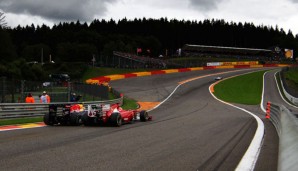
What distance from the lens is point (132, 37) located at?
160 meters

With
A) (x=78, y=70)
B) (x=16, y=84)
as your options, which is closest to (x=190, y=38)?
(x=78, y=70)

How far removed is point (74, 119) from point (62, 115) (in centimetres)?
46

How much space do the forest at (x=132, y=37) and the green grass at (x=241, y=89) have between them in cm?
7842

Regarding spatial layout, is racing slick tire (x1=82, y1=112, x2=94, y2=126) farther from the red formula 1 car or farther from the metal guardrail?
the metal guardrail

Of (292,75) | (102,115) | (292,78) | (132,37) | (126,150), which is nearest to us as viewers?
(126,150)

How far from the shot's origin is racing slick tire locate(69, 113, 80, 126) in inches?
541

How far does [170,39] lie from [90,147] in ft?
536

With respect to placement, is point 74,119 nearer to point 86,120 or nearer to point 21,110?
point 86,120

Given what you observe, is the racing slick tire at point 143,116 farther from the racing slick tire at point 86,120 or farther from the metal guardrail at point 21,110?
the metal guardrail at point 21,110

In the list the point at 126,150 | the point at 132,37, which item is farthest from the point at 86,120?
the point at 132,37

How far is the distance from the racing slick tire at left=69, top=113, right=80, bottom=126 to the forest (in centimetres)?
11848

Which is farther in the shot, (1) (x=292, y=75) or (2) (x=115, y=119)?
(1) (x=292, y=75)

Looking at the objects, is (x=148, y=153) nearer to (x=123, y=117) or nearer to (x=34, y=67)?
(x=123, y=117)

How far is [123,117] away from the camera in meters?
14.4
